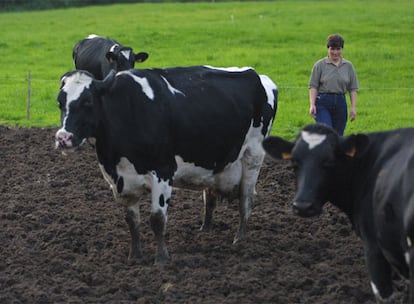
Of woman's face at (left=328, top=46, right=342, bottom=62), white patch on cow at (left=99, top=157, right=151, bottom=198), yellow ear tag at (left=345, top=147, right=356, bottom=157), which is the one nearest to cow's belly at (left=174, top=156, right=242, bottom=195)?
white patch on cow at (left=99, top=157, right=151, bottom=198)

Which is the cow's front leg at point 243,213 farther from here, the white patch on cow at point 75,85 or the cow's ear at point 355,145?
the cow's ear at point 355,145

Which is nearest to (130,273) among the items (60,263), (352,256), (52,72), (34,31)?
(60,263)

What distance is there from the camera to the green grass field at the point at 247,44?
20.9 metres

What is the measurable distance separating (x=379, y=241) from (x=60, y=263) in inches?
147

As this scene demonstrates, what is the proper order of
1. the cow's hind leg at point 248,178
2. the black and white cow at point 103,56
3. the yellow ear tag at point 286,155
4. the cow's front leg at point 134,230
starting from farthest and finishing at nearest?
the black and white cow at point 103,56
the cow's hind leg at point 248,178
the cow's front leg at point 134,230
the yellow ear tag at point 286,155

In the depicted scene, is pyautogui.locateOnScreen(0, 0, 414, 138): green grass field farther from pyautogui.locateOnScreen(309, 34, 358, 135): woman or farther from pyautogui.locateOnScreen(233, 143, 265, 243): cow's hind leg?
pyautogui.locateOnScreen(233, 143, 265, 243): cow's hind leg

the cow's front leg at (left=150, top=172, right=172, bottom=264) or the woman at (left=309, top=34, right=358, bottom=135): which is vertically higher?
the woman at (left=309, top=34, right=358, bottom=135)

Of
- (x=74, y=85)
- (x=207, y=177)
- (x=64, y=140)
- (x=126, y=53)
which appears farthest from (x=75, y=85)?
(x=126, y=53)

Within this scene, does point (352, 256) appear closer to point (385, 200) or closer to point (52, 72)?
point (385, 200)

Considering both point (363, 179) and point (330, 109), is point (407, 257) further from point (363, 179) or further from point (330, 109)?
point (330, 109)

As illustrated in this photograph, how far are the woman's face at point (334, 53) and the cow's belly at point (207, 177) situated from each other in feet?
8.37

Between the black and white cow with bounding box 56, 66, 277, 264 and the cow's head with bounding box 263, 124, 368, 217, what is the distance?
2422 millimetres

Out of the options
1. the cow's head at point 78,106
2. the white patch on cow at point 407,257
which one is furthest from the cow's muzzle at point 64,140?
the white patch on cow at point 407,257

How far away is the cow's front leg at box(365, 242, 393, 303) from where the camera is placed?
24.2ft
